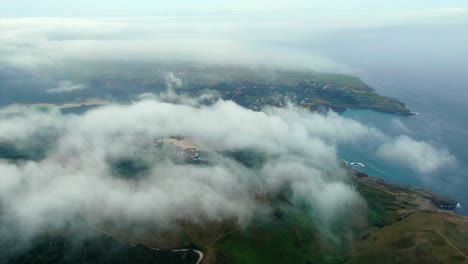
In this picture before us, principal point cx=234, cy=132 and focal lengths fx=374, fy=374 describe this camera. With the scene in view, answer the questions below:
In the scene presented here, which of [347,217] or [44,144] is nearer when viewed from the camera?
[347,217]

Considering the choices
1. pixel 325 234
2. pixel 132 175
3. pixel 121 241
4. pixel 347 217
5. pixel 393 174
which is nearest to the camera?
pixel 121 241

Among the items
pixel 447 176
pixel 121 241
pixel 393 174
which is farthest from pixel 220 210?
pixel 447 176

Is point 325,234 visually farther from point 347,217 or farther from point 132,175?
point 132,175

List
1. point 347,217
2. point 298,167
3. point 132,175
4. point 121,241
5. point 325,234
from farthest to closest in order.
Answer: point 298,167 → point 132,175 → point 347,217 → point 325,234 → point 121,241

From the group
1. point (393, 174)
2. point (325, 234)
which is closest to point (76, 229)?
point (325, 234)

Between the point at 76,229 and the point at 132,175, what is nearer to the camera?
the point at 76,229

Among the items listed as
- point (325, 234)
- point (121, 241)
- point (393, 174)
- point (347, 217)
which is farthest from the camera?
point (393, 174)

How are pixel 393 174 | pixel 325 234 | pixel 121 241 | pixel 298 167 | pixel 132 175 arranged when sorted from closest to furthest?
pixel 121 241
pixel 325 234
pixel 132 175
pixel 298 167
pixel 393 174

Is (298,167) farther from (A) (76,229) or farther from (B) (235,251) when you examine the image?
(A) (76,229)
